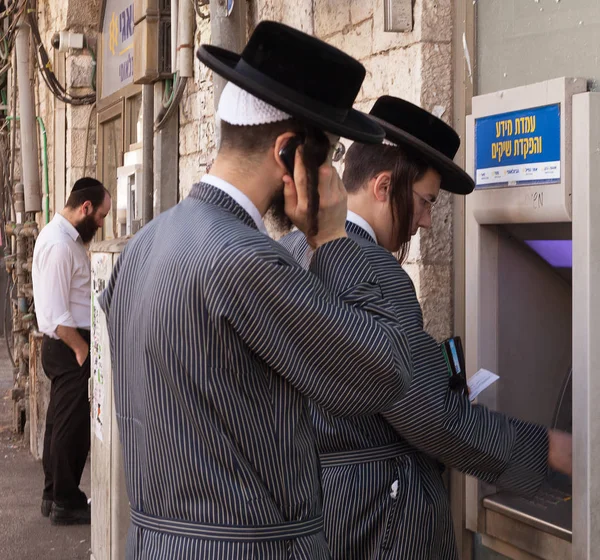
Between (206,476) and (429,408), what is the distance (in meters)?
0.77

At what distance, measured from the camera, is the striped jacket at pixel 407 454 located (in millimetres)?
2371

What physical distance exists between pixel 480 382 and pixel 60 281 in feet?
12.3

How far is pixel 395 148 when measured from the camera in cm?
252

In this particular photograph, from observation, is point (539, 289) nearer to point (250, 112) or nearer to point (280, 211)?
point (280, 211)

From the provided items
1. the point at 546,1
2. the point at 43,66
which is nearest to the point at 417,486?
the point at 546,1

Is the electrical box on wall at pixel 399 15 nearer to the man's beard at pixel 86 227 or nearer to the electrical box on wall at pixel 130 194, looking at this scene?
the electrical box on wall at pixel 130 194

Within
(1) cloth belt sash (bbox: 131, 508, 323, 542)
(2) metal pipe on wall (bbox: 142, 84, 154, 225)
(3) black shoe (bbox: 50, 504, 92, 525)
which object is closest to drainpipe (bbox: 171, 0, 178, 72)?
(2) metal pipe on wall (bbox: 142, 84, 154, 225)

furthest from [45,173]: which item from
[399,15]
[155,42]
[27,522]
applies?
[399,15]

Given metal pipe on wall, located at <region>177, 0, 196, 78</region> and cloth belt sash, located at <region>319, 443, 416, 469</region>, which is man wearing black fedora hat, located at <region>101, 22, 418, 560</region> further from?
metal pipe on wall, located at <region>177, 0, 196, 78</region>

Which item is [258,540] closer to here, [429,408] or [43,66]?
[429,408]

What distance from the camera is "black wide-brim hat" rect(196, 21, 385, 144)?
1782 mm

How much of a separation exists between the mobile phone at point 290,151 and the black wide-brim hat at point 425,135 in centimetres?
70

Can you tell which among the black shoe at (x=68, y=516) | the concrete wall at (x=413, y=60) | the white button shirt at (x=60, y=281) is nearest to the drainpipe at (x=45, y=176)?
the white button shirt at (x=60, y=281)

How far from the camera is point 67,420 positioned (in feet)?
19.5
